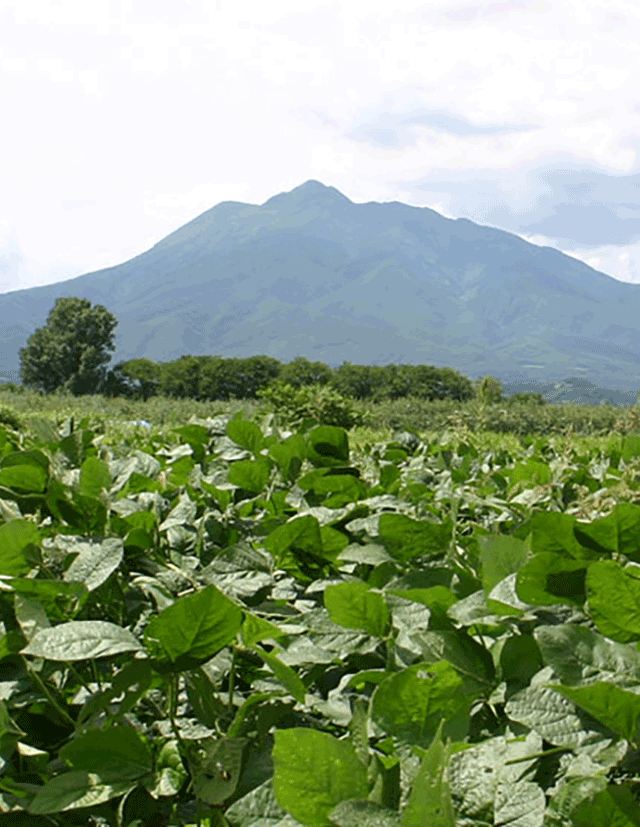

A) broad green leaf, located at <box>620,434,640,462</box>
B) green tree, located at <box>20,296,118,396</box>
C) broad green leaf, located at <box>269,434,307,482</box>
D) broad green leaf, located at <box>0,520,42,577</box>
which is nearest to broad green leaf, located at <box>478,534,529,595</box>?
broad green leaf, located at <box>0,520,42,577</box>

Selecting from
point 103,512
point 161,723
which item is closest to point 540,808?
point 161,723

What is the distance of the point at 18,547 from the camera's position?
0.92m

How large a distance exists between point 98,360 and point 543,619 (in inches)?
2475

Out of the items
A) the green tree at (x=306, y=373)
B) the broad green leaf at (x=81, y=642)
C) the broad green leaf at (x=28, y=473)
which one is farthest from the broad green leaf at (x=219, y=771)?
the green tree at (x=306, y=373)

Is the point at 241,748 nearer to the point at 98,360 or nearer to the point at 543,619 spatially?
the point at 543,619

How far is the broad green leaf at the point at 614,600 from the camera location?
66 centimetres

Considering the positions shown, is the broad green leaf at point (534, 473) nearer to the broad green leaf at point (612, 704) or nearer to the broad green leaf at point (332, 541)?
the broad green leaf at point (332, 541)

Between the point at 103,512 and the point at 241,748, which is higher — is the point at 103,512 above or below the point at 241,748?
above

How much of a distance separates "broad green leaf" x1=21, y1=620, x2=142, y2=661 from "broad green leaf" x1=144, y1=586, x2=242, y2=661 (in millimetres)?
26

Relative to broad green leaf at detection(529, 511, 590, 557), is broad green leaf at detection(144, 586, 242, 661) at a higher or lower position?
lower

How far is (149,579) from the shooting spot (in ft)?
3.16

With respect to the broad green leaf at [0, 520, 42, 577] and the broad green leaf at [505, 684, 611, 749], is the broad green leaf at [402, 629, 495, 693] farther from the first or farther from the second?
the broad green leaf at [0, 520, 42, 577]

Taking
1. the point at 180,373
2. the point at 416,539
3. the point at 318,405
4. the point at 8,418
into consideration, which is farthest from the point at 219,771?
the point at 180,373

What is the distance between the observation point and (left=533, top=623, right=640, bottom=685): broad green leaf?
65 cm
